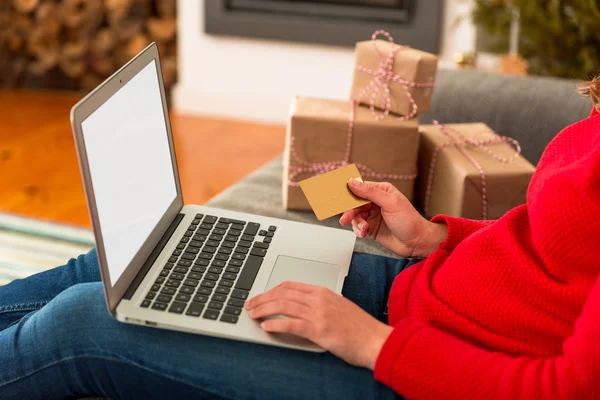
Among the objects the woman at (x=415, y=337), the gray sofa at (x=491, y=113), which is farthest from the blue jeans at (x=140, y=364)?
the gray sofa at (x=491, y=113)

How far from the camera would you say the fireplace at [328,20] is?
2.92m

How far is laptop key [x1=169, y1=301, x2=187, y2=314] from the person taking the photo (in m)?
0.89

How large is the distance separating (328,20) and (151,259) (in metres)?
2.23

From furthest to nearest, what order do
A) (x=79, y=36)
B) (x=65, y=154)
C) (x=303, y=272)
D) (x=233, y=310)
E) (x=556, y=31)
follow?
(x=79, y=36)
(x=65, y=154)
(x=556, y=31)
(x=303, y=272)
(x=233, y=310)

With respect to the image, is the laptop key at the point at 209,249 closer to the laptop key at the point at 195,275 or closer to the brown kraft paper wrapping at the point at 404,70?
the laptop key at the point at 195,275

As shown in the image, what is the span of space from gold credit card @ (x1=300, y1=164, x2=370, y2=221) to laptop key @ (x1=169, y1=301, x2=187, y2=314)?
237mm

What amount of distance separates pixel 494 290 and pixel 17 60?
3080 mm

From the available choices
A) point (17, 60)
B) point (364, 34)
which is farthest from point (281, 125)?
point (17, 60)

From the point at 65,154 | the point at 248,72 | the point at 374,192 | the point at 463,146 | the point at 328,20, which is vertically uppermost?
the point at 374,192

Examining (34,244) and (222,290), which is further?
(34,244)

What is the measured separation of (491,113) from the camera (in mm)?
1694

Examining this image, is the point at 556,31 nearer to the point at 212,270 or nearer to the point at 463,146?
the point at 463,146

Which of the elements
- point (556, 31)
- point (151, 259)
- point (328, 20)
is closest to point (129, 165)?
point (151, 259)

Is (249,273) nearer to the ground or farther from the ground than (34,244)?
farther from the ground
